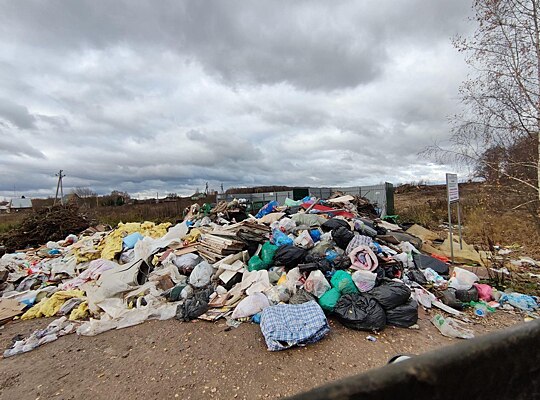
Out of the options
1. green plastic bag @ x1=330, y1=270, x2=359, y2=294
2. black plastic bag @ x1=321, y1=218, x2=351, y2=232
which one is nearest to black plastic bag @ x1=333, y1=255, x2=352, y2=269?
green plastic bag @ x1=330, y1=270, x2=359, y2=294

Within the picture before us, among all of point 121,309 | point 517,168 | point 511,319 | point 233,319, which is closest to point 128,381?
point 233,319

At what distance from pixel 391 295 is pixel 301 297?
1.17 meters

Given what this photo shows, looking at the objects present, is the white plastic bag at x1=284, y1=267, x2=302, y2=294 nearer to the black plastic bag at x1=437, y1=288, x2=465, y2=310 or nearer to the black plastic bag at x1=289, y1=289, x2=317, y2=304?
the black plastic bag at x1=289, y1=289, x2=317, y2=304

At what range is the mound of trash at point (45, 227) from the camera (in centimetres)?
931

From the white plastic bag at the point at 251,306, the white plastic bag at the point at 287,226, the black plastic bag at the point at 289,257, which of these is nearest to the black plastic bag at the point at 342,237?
the black plastic bag at the point at 289,257

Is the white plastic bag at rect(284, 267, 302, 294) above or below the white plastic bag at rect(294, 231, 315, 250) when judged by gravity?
below

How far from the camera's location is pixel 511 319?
3.59 m

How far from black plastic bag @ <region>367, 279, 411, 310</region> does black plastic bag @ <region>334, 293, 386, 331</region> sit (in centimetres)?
7

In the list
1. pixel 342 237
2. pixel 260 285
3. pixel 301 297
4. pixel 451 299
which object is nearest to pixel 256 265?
pixel 260 285

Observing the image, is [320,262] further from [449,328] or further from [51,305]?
[51,305]

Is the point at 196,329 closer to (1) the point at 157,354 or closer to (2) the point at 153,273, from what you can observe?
(1) the point at 157,354

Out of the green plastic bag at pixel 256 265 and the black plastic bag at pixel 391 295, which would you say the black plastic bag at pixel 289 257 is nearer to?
the green plastic bag at pixel 256 265

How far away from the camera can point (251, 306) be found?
3.54 m

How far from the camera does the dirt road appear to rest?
7.94 ft
